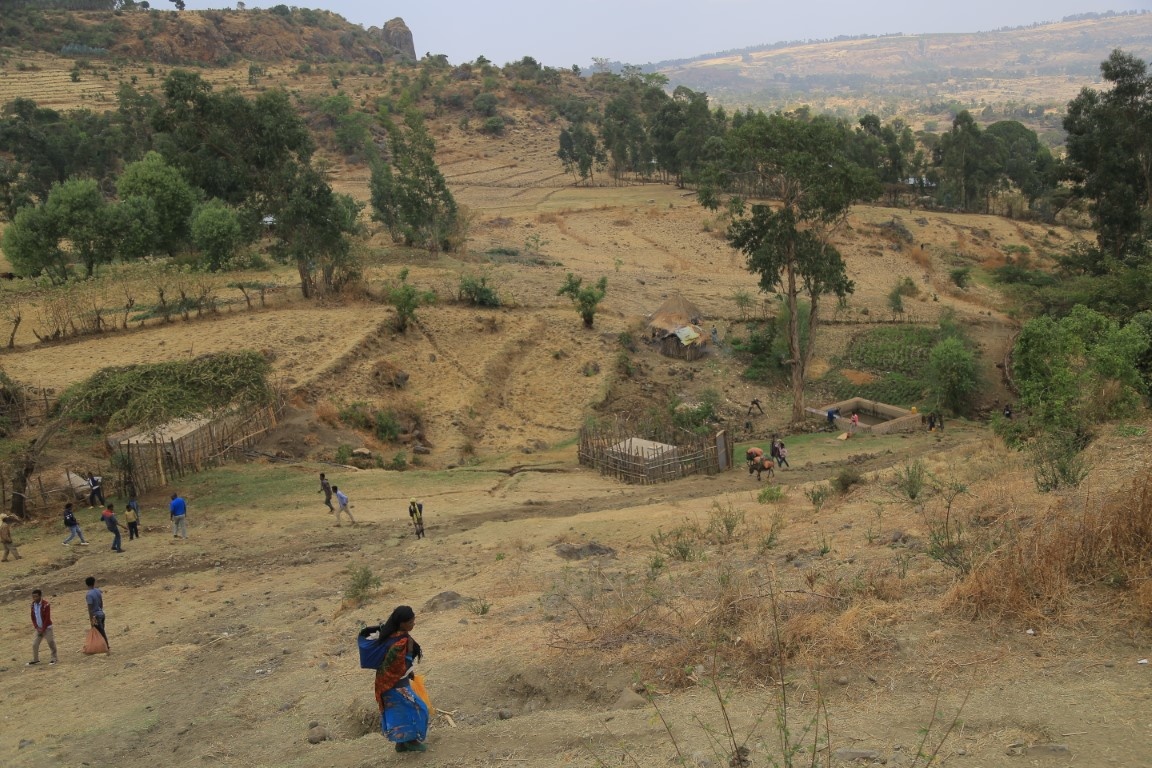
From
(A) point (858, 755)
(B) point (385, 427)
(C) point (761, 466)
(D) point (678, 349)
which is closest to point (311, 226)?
(B) point (385, 427)

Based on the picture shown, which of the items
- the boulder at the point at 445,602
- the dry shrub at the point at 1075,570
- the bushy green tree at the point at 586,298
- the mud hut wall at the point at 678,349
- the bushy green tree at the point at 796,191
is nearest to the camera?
the dry shrub at the point at 1075,570

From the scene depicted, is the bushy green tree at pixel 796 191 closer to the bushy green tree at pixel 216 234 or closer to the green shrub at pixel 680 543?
the green shrub at pixel 680 543

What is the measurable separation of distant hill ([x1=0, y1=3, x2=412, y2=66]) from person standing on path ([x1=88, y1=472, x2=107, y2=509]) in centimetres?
9256

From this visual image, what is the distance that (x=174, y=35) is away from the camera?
103812 mm

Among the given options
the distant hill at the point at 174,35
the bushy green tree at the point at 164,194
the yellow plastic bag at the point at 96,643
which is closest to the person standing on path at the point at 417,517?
the yellow plastic bag at the point at 96,643

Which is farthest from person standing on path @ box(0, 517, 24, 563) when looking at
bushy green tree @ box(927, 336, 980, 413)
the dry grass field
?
bushy green tree @ box(927, 336, 980, 413)

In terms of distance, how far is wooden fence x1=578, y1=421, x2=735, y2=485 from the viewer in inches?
794

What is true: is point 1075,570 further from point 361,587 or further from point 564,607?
point 361,587

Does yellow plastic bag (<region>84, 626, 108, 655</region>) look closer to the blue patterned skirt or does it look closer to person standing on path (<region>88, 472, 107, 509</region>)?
the blue patterned skirt

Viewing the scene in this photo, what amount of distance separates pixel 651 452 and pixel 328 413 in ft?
30.3

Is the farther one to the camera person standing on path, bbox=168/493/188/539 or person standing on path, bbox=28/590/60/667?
person standing on path, bbox=168/493/188/539

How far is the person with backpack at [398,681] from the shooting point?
6.71m

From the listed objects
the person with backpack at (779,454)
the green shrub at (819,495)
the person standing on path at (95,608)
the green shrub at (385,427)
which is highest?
the person standing on path at (95,608)

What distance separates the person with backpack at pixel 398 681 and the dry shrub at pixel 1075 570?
474 centimetres
